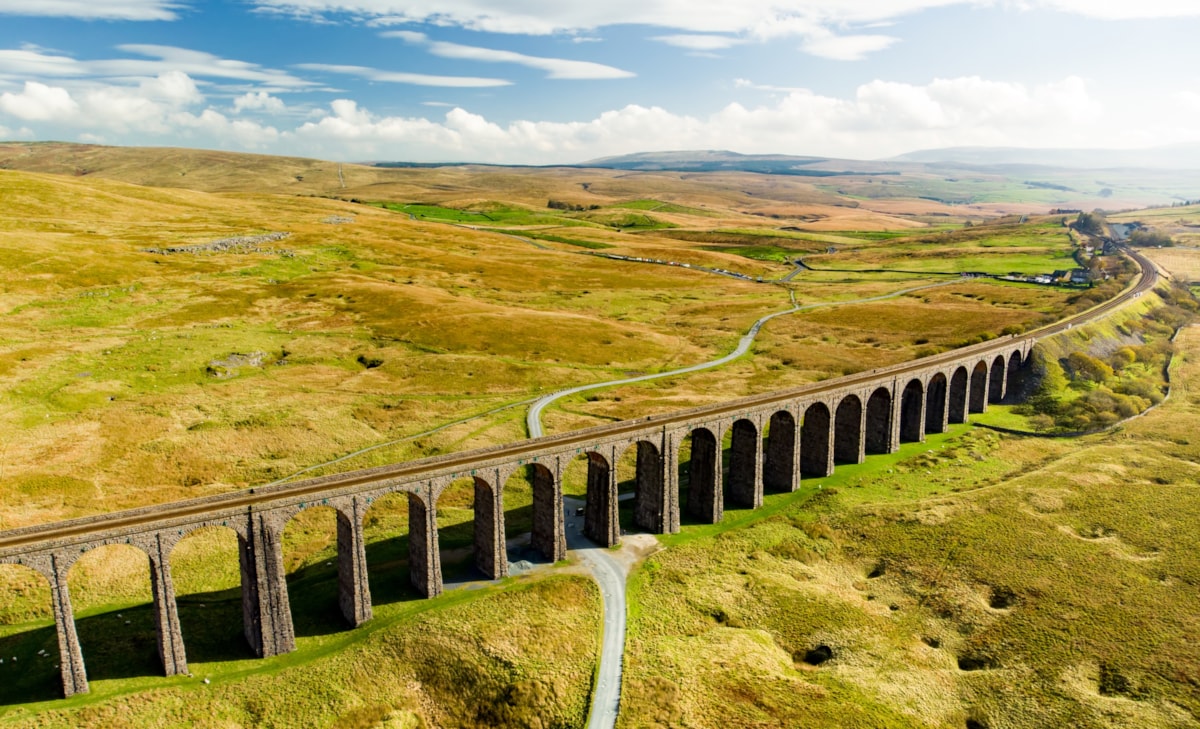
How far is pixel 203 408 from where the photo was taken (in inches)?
3563

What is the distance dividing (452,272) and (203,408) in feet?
331

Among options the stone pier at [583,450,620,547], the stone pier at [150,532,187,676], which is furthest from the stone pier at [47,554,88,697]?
the stone pier at [583,450,620,547]

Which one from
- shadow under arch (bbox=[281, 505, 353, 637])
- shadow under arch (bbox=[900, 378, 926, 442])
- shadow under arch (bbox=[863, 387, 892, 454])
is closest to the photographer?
shadow under arch (bbox=[281, 505, 353, 637])

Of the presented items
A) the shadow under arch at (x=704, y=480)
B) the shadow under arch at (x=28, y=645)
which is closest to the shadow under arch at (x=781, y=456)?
the shadow under arch at (x=704, y=480)

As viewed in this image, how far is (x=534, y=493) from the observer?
204 ft

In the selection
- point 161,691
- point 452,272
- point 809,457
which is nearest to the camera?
point 161,691

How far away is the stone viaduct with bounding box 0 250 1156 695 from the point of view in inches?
1769

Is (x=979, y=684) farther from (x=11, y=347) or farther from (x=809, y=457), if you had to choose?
(x=11, y=347)

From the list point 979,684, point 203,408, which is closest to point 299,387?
point 203,408

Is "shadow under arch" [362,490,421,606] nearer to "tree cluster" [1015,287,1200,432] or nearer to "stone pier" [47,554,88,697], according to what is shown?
"stone pier" [47,554,88,697]

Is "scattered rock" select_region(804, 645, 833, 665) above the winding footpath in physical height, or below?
below

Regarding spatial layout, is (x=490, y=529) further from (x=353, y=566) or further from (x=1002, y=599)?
(x=1002, y=599)

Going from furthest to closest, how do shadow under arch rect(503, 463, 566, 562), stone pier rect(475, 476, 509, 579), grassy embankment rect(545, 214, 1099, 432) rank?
grassy embankment rect(545, 214, 1099, 432)
shadow under arch rect(503, 463, 566, 562)
stone pier rect(475, 476, 509, 579)

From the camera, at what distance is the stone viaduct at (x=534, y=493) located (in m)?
44.9
